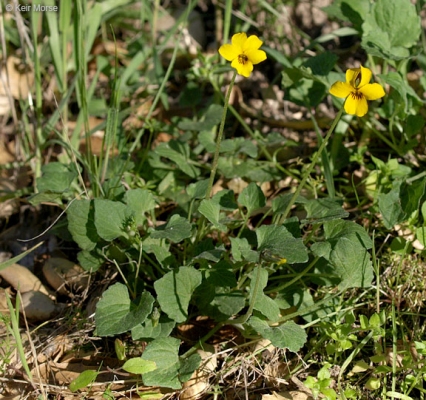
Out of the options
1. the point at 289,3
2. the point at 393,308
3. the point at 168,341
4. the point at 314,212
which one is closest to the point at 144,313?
the point at 168,341

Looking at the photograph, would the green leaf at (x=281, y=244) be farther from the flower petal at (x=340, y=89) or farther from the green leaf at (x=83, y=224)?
the green leaf at (x=83, y=224)

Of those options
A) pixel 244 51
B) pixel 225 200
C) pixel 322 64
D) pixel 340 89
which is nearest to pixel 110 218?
pixel 225 200

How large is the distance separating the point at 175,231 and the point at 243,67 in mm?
561

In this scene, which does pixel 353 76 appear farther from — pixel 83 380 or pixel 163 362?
pixel 83 380

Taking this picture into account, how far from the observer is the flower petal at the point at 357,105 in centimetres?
154

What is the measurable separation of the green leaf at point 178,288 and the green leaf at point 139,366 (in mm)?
166

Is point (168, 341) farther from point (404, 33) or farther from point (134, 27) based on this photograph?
point (134, 27)

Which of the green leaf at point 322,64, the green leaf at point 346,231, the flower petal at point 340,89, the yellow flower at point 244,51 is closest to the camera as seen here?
the flower petal at point 340,89

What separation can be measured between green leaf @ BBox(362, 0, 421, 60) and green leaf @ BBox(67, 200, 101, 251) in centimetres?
126

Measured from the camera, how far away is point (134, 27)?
A: 3.47 meters

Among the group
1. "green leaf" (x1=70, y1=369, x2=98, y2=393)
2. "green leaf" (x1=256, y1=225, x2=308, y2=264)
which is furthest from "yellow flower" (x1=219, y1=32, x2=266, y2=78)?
"green leaf" (x1=70, y1=369, x2=98, y2=393)

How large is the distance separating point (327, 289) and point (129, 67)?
4.90ft

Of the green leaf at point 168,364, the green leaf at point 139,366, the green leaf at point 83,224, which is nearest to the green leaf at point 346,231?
the green leaf at point 168,364

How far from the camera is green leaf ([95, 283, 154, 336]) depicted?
1.71 metres
